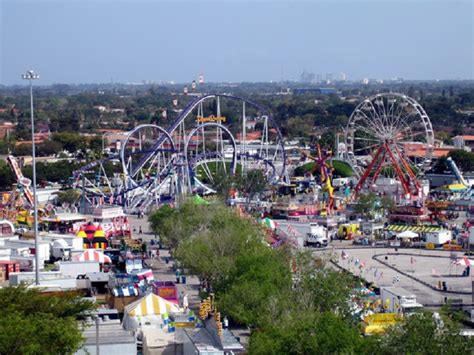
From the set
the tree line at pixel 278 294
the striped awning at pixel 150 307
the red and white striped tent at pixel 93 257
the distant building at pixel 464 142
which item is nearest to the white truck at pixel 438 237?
the tree line at pixel 278 294

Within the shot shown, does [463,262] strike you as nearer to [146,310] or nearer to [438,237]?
[438,237]

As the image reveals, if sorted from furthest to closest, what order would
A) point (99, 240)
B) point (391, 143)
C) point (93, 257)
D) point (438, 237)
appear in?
point (391, 143) → point (438, 237) → point (99, 240) → point (93, 257)

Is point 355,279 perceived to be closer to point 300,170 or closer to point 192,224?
point 192,224

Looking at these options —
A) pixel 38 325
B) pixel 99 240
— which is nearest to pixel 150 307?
pixel 38 325

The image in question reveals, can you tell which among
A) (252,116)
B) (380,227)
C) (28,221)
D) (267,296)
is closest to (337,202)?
(380,227)

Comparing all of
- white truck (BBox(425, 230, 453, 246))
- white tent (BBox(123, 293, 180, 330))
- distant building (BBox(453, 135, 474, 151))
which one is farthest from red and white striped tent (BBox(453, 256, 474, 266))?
distant building (BBox(453, 135, 474, 151))

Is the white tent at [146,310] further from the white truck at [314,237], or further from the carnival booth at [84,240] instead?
the white truck at [314,237]
